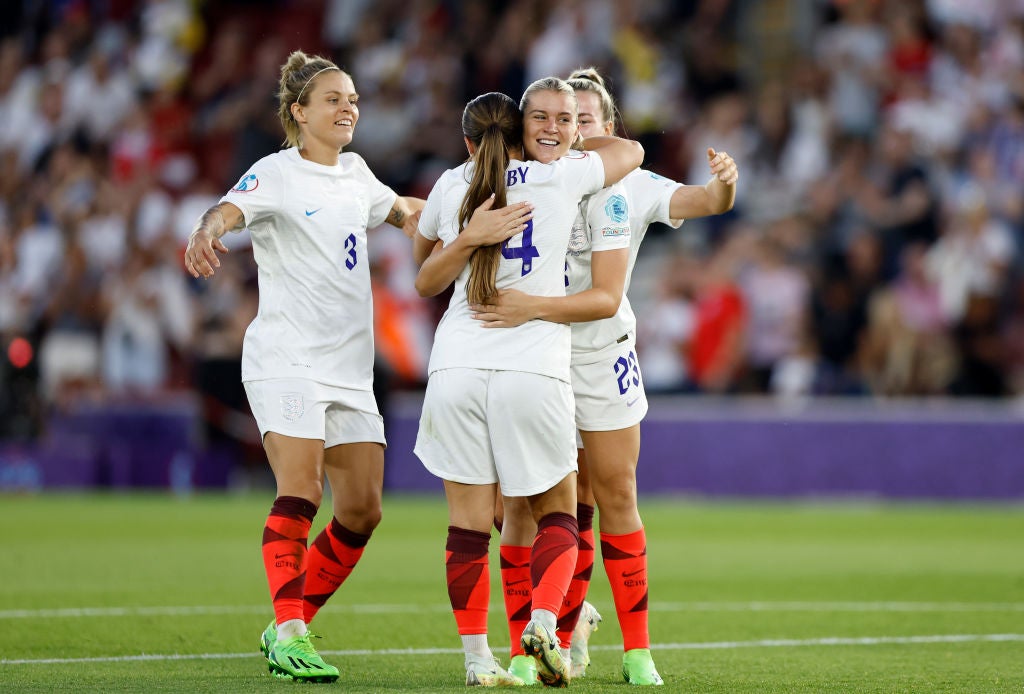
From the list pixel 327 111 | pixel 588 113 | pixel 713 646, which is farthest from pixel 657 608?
pixel 327 111

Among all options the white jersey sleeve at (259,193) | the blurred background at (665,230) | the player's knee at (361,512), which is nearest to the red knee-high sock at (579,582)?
the player's knee at (361,512)

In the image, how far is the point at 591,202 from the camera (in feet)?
19.3

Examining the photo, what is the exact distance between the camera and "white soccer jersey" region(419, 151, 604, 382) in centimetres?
566

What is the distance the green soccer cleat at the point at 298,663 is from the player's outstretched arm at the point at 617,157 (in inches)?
80.9

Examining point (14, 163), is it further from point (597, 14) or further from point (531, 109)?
point (531, 109)

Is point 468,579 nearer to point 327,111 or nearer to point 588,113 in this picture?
point 588,113

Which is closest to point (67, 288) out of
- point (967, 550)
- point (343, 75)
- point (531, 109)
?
point (967, 550)

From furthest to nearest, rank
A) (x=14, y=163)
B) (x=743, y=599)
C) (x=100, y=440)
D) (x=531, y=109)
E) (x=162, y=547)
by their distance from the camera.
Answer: (x=14, y=163)
(x=100, y=440)
(x=162, y=547)
(x=743, y=599)
(x=531, y=109)

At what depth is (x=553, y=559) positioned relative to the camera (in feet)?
18.4

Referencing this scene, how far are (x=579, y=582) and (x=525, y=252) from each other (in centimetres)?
134

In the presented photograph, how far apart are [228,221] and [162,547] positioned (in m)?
6.17

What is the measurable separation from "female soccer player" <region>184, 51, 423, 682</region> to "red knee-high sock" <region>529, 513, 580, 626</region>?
1.09 meters

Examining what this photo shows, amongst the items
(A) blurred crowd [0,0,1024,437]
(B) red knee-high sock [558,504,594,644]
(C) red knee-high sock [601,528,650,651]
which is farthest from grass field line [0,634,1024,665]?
(A) blurred crowd [0,0,1024,437]

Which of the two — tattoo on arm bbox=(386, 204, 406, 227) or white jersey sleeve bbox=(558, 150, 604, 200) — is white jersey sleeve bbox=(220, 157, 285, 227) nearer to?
tattoo on arm bbox=(386, 204, 406, 227)
